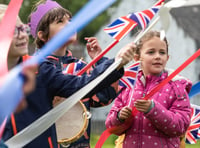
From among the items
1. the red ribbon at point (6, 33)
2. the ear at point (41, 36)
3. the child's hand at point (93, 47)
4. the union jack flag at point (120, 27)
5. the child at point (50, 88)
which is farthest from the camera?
the ear at point (41, 36)

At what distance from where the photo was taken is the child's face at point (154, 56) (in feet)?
14.5

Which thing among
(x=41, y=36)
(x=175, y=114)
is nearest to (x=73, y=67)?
(x=41, y=36)

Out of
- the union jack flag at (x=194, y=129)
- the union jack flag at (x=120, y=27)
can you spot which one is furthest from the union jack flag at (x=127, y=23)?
the union jack flag at (x=194, y=129)

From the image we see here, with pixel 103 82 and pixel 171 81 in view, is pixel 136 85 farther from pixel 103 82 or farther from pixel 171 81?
pixel 103 82

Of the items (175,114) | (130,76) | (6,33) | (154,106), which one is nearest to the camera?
(6,33)

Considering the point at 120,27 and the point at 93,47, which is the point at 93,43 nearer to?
the point at 93,47

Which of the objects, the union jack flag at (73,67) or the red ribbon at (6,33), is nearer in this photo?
the red ribbon at (6,33)

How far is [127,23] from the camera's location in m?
3.86

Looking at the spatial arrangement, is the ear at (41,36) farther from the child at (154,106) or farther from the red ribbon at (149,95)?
the red ribbon at (149,95)

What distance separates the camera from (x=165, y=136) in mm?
4316

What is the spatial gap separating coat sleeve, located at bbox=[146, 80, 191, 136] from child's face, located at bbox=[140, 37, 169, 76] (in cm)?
17

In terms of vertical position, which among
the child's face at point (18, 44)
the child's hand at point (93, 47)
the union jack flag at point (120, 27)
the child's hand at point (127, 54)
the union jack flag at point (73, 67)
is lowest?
the union jack flag at point (73, 67)

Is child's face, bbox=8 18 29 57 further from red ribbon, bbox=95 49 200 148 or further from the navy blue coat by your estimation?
red ribbon, bbox=95 49 200 148

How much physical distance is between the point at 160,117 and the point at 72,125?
63cm
